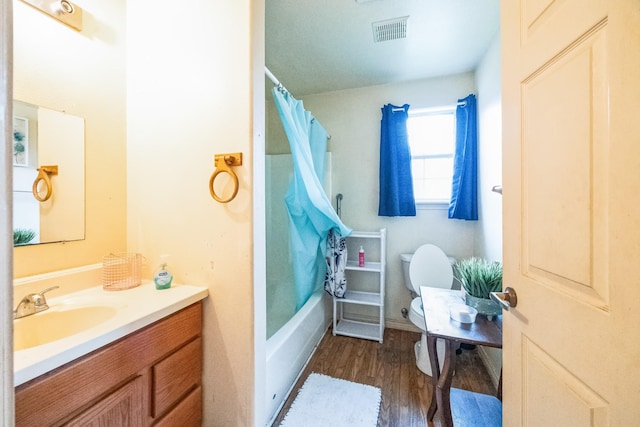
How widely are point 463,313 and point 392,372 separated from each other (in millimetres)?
946

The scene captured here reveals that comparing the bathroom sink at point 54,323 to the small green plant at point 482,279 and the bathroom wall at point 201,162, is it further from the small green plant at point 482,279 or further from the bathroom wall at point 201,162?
the small green plant at point 482,279

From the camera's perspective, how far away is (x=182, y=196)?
1162 millimetres

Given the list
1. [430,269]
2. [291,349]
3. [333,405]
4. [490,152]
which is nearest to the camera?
[333,405]

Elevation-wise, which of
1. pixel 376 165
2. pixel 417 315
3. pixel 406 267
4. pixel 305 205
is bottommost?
pixel 417 315

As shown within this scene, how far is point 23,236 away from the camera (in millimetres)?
931

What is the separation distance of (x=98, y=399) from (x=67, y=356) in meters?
0.20

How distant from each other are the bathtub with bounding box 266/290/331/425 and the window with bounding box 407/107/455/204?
151 centimetres

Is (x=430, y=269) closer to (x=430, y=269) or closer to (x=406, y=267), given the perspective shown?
(x=430, y=269)

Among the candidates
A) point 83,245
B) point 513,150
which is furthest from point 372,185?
point 83,245

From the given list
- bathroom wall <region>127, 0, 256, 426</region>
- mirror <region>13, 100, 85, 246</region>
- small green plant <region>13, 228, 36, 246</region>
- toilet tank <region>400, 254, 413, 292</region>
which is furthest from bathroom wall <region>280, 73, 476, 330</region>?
small green plant <region>13, 228, 36, 246</region>

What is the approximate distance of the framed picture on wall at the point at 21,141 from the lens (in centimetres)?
92

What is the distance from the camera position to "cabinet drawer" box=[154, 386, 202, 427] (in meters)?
0.93

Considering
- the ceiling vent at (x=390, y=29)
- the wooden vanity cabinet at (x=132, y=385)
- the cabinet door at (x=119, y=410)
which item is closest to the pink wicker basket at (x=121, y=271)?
the wooden vanity cabinet at (x=132, y=385)

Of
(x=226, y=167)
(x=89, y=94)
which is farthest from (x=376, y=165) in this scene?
(x=89, y=94)
